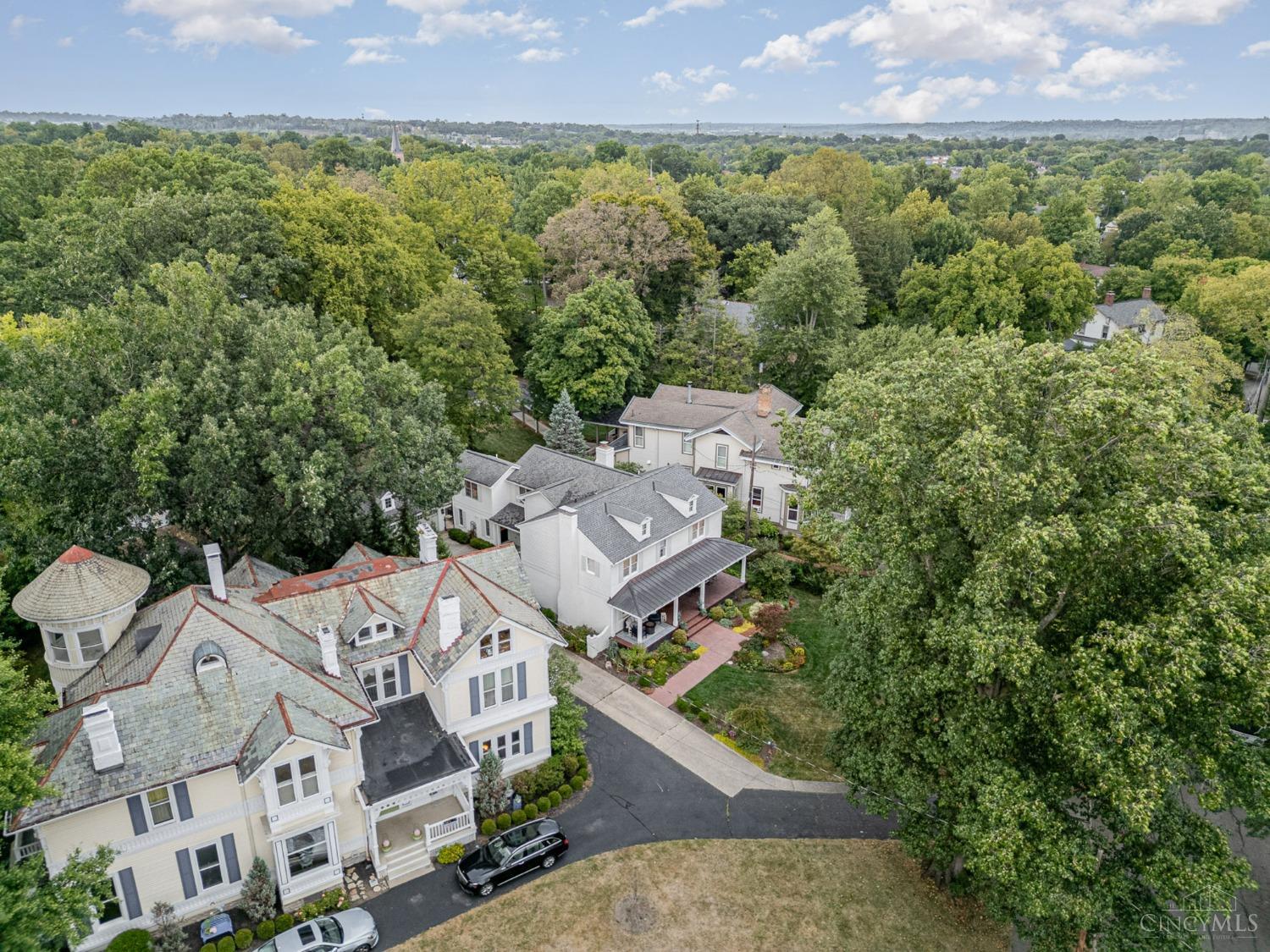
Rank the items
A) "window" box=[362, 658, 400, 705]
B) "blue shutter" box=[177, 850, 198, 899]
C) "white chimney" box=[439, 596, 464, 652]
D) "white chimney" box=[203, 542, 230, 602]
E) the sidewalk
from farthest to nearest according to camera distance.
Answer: the sidewalk
"window" box=[362, 658, 400, 705]
"white chimney" box=[439, 596, 464, 652]
"white chimney" box=[203, 542, 230, 602]
"blue shutter" box=[177, 850, 198, 899]

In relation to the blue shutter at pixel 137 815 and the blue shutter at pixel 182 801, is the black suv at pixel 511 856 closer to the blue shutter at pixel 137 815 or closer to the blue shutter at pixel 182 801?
the blue shutter at pixel 182 801

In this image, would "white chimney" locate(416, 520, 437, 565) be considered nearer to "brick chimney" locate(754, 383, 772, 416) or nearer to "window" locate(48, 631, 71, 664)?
"window" locate(48, 631, 71, 664)

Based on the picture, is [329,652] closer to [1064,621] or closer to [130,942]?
[130,942]

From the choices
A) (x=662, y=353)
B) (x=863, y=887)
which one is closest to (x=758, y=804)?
(x=863, y=887)

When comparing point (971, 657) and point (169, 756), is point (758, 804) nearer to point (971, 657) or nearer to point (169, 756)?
point (971, 657)

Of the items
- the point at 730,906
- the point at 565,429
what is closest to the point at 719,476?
the point at 565,429

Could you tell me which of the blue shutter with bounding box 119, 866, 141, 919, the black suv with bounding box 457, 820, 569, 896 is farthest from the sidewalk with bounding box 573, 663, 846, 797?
the blue shutter with bounding box 119, 866, 141, 919
